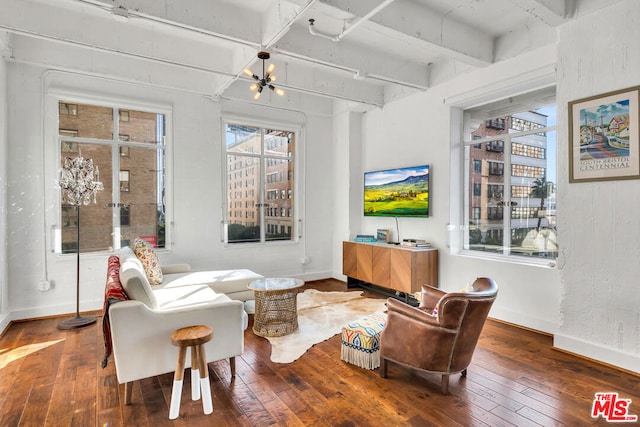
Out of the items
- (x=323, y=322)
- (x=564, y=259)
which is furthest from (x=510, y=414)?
(x=323, y=322)

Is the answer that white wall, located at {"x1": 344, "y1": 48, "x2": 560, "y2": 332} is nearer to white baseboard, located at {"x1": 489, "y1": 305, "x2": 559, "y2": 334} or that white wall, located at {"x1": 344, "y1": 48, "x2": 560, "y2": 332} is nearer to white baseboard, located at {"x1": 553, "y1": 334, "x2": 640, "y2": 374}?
white baseboard, located at {"x1": 489, "y1": 305, "x2": 559, "y2": 334}

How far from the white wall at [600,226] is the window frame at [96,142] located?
5.04 m

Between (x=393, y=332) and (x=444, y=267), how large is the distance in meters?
2.44

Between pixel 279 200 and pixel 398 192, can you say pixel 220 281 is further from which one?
pixel 398 192

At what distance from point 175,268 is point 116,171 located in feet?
5.37

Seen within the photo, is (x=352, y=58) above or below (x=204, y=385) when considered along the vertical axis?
above

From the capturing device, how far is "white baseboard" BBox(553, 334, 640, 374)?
9.86ft

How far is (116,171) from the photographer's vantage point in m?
5.01

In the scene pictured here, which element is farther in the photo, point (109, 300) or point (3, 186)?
point (3, 186)

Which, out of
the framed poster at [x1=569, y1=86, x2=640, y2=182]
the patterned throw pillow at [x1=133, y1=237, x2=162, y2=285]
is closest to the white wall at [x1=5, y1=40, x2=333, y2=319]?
the patterned throw pillow at [x1=133, y1=237, x2=162, y2=285]

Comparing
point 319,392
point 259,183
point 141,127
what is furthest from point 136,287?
point 259,183

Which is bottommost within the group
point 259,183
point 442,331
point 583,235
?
point 442,331

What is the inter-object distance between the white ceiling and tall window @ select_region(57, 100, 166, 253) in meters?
0.77

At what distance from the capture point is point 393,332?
9.29 feet
